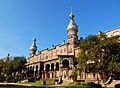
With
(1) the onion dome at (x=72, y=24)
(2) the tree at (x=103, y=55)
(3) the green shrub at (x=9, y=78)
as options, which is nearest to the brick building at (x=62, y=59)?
(1) the onion dome at (x=72, y=24)

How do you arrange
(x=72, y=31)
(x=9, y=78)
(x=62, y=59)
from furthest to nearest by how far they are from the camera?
1. (x=9, y=78)
2. (x=72, y=31)
3. (x=62, y=59)

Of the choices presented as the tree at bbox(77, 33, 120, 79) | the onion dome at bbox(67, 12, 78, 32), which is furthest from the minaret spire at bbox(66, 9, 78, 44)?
the tree at bbox(77, 33, 120, 79)

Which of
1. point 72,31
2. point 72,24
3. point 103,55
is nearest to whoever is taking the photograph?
point 103,55

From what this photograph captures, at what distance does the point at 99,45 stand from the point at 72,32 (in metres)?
28.1

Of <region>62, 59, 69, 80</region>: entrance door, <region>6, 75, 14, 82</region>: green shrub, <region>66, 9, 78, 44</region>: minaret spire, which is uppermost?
<region>66, 9, 78, 44</region>: minaret spire

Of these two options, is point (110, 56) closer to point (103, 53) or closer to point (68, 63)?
point (103, 53)

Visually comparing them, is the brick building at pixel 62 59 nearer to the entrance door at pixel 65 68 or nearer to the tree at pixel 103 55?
the entrance door at pixel 65 68

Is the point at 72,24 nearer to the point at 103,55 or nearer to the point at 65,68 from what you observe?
the point at 65,68

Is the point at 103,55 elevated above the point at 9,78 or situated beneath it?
elevated above

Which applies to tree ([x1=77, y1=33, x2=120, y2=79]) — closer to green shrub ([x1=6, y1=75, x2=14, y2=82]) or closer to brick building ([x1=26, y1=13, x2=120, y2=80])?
brick building ([x1=26, y1=13, x2=120, y2=80])

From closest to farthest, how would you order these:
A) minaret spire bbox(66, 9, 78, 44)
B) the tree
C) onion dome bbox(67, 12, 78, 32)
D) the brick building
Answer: the tree < the brick building < minaret spire bbox(66, 9, 78, 44) < onion dome bbox(67, 12, 78, 32)

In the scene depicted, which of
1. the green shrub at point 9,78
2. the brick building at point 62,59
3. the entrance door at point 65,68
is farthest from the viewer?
the green shrub at point 9,78

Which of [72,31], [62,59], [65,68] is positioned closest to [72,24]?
[72,31]

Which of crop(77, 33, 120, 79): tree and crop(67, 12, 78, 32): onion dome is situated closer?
crop(77, 33, 120, 79): tree
